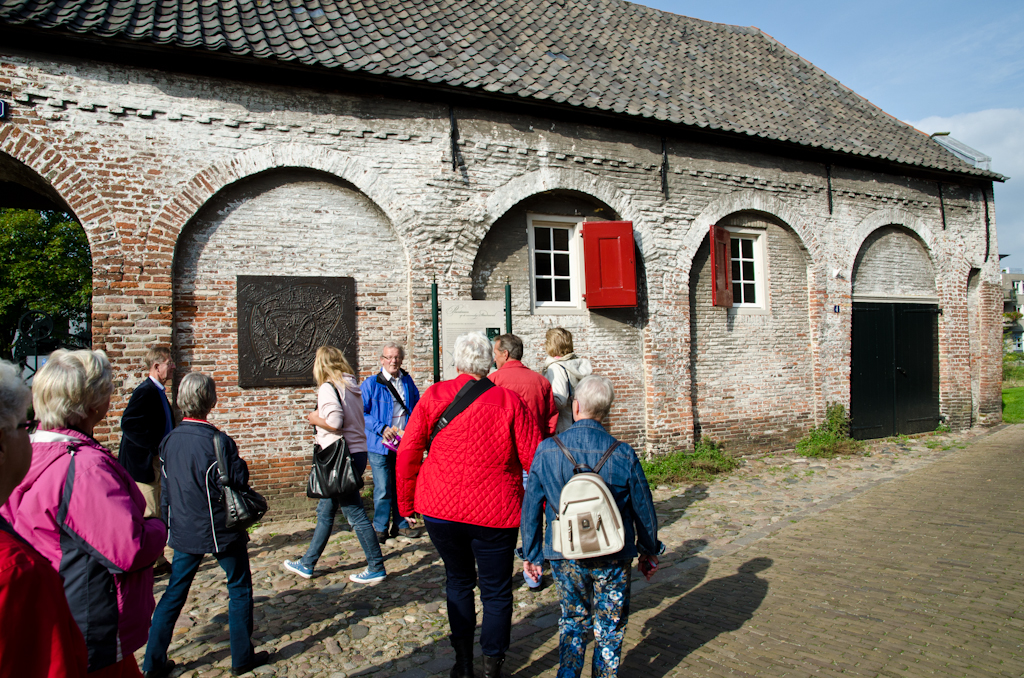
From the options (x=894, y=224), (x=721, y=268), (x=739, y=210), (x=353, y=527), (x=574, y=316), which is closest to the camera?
(x=353, y=527)

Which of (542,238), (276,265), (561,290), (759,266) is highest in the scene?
(542,238)

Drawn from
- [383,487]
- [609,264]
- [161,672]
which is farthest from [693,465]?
[161,672]

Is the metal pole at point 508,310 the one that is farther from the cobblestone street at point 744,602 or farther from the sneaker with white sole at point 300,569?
the sneaker with white sole at point 300,569

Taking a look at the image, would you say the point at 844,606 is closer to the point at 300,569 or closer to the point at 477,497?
the point at 477,497

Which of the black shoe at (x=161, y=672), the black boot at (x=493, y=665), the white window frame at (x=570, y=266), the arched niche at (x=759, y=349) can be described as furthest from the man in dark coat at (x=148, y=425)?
the arched niche at (x=759, y=349)

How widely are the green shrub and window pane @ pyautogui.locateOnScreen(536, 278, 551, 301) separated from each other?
4.83m

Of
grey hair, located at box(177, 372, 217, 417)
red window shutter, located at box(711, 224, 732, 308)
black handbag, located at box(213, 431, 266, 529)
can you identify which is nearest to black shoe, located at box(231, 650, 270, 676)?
black handbag, located at box(213, 431, 266, 529)

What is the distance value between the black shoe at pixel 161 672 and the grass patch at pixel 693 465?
5664mm

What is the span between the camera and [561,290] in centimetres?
898

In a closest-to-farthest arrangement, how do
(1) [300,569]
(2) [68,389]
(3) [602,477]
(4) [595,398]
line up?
(2) [68,389] < (3) [602,477] < (4) [595,398] < (1) [300,569]

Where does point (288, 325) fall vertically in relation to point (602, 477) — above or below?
above

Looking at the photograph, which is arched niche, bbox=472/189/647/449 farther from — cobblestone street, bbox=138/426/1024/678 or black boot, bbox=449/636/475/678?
black boot, bbox=449/636/475/678

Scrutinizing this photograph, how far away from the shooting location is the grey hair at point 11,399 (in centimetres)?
137

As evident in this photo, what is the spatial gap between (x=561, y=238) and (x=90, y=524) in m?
7.47
